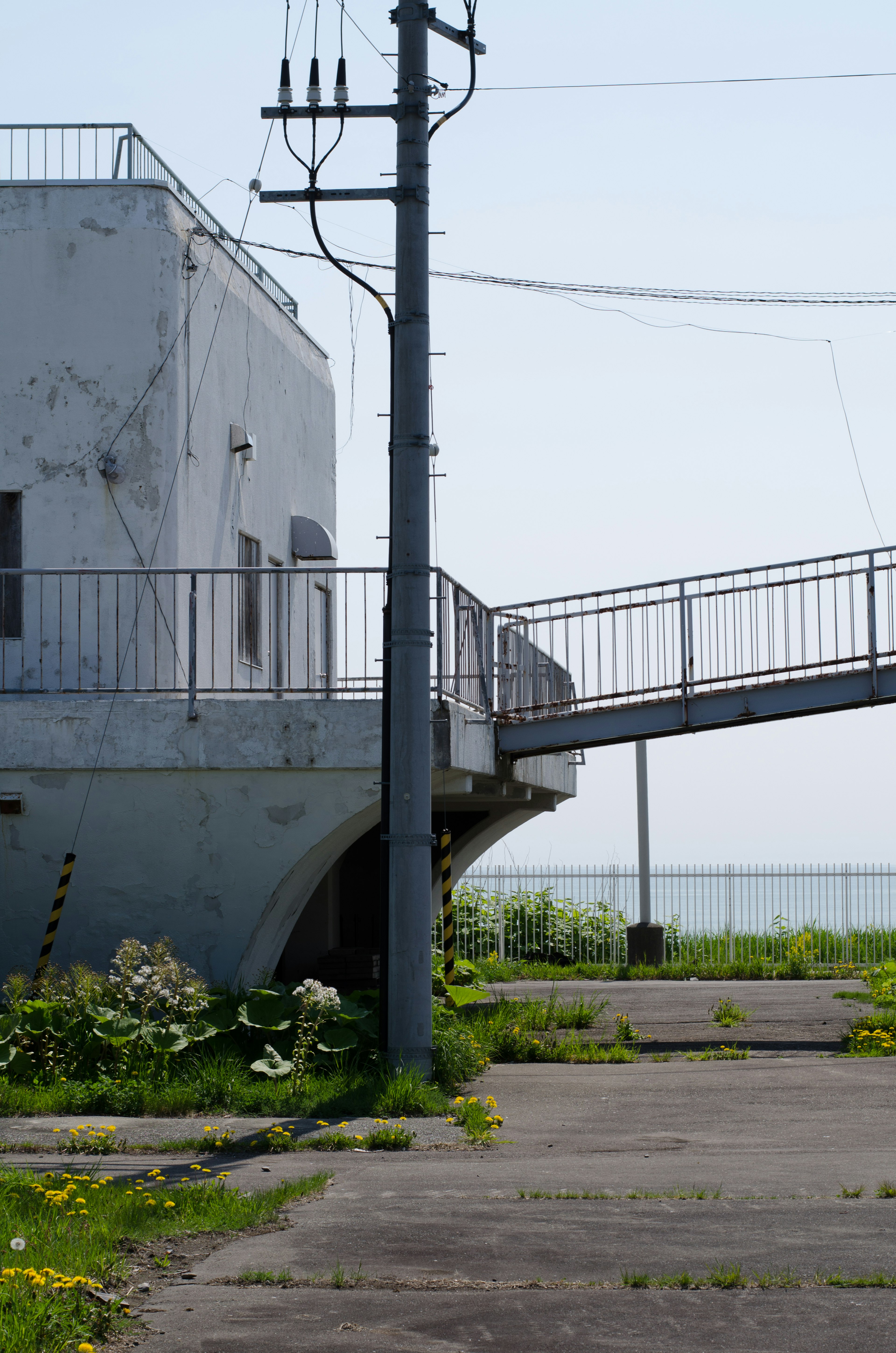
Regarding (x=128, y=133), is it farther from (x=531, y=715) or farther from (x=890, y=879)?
(x=890, y=879)

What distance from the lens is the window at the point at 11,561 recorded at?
14.3 m

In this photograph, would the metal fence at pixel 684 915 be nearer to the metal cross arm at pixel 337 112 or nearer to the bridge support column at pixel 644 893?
the bridge support column at pixel 644 893

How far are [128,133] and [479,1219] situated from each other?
1193 cm

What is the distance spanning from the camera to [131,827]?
1234cm

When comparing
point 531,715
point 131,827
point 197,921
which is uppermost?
point 531,715

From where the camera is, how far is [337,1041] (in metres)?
10.5

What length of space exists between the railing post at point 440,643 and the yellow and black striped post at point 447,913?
1.41 meters

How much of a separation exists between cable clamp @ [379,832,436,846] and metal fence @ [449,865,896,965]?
1412 cm

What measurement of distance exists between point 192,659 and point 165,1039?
3371 millimetres

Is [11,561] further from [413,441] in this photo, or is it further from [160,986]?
[413,441]

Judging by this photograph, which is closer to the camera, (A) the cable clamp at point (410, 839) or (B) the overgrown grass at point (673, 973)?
(A) the cable clamp at point (410, 839)

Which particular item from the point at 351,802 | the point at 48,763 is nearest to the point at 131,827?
the point at 48,763

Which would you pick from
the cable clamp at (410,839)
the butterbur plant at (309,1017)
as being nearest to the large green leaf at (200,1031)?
the butterbur plant at (309,1017)

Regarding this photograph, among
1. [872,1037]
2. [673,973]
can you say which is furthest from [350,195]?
[673,973]
